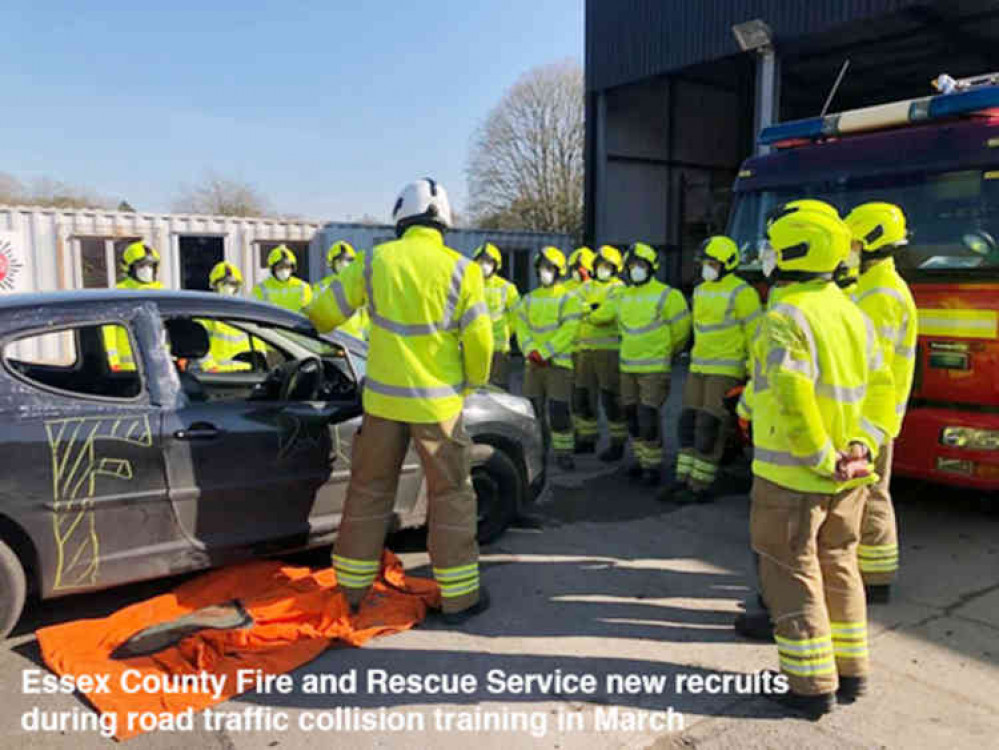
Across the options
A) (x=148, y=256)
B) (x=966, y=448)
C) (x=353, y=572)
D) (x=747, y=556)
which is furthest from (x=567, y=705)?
(x=148, y=256)

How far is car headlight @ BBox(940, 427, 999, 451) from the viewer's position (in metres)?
4.57

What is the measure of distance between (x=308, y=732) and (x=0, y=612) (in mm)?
1528

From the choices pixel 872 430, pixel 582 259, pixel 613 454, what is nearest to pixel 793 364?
pixel 872 430

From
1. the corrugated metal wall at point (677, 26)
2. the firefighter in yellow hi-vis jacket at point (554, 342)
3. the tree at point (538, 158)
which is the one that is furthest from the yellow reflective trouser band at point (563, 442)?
the tree at point (538, 158)

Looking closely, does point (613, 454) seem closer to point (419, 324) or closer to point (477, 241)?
point (419, 324)

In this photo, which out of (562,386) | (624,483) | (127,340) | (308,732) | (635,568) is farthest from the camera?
(562,386)

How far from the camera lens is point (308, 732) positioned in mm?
2914

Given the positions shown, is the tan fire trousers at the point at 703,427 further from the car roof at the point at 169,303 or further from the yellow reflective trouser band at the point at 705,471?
the car roof at the point at 169,303

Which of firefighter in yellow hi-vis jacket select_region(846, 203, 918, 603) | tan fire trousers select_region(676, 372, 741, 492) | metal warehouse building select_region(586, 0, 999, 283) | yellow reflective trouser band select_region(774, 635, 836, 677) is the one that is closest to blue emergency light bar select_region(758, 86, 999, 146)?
firefighter in yellow hi-vis jacket select_region(846, 203, 918, 603)

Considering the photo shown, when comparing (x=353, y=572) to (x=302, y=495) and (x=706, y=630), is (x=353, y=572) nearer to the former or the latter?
(x=302, y=495)

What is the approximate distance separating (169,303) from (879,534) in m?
Answer: 3.87

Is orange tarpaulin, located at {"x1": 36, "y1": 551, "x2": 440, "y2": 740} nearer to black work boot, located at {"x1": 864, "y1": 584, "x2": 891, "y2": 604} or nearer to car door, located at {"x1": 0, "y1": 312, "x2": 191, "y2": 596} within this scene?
car door, located at {"x1": 0, "y1": 312, "x2": 191, "y2": 596}

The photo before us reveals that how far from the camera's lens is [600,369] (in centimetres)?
740

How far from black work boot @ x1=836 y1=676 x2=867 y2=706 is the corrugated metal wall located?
9996 mm
